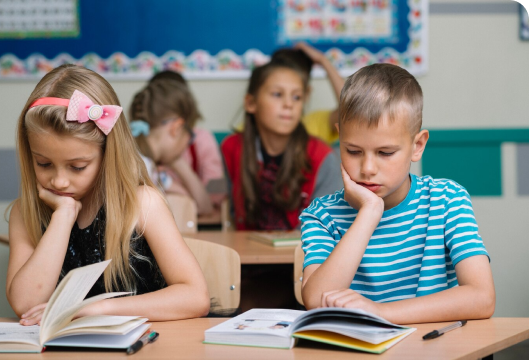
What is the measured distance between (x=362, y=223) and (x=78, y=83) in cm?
75

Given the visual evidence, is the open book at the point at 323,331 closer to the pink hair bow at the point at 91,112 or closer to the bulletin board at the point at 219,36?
the pink hair bow at the point at 91,112

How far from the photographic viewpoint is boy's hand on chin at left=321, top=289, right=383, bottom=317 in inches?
45.6

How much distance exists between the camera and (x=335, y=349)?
104 cm

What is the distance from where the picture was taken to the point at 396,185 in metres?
1.38

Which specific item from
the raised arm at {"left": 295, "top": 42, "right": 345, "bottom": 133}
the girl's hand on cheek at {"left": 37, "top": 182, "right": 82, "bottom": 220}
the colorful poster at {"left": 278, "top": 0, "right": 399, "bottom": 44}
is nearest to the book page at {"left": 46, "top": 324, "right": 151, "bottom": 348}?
the girl's hand on cheek at {"left": 37, "top": 182, "right": 82, "bottom": 220}

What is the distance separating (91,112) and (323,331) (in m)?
0.75

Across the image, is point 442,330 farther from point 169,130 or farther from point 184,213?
point 169,130

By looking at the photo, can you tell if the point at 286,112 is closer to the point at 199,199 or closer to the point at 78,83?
the point at 199,199

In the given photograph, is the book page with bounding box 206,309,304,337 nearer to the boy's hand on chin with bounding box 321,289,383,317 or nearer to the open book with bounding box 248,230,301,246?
the boy's hand on chin with bounding box 321,289,383,317

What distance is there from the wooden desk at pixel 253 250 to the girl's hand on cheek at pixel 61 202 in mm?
787

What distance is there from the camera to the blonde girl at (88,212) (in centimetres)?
140

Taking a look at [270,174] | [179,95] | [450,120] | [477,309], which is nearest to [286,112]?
[270,174]

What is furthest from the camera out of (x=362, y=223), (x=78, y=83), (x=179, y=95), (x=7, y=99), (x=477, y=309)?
(x=7, y=99)

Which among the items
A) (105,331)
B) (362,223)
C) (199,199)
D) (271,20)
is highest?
(271,20)
